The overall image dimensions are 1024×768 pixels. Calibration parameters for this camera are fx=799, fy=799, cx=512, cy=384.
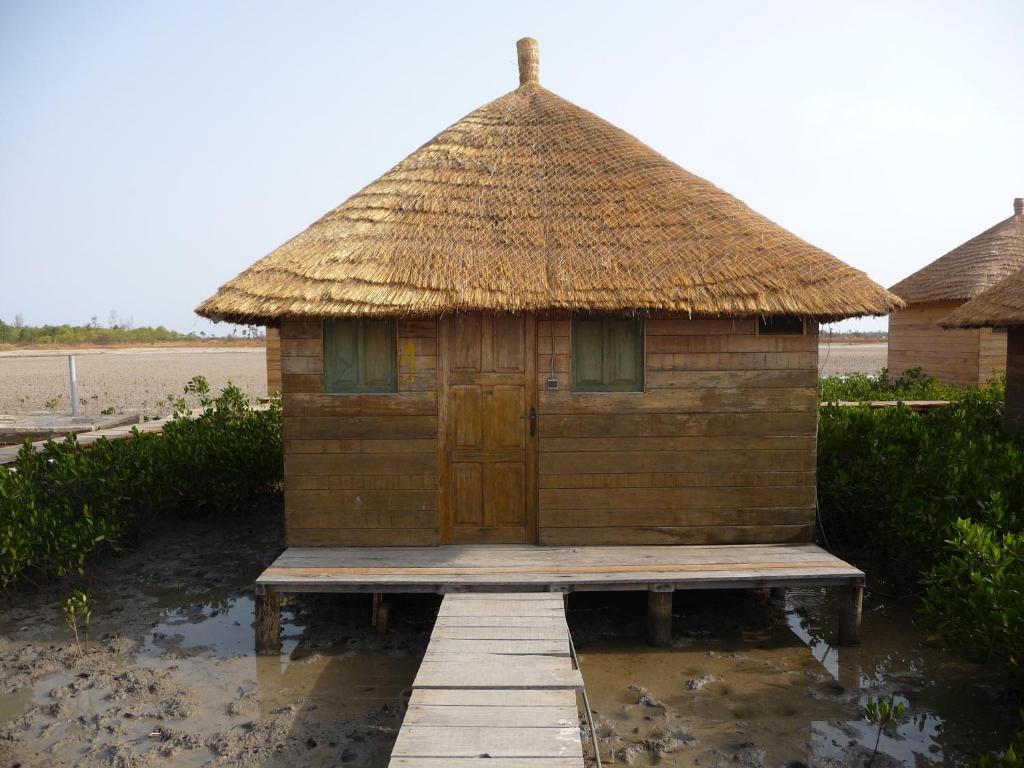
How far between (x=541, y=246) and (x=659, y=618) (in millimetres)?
3234

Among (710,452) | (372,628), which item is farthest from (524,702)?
(710,452)

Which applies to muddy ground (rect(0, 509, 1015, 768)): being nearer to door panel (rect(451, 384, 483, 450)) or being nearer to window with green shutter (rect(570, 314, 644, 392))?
door panel (rect(451, 384, 483, 450))

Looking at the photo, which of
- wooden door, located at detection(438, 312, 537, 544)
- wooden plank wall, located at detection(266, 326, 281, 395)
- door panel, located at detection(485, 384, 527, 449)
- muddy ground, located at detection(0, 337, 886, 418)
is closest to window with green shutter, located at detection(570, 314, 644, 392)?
wooden door, located at detection(438, 312, 537, 544)

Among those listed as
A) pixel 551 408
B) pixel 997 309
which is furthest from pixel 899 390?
pixel 551 408

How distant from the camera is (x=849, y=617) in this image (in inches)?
247

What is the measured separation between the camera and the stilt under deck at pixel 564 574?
238 inches

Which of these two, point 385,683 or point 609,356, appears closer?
point 385,683

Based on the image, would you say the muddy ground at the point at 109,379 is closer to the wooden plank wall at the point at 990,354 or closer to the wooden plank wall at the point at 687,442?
the wooden plank wall at the point at 687,442

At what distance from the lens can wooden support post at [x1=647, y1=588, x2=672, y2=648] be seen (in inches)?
243

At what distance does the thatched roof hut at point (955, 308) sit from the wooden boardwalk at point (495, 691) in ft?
43.9

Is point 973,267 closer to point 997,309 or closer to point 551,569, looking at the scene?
point 997,309

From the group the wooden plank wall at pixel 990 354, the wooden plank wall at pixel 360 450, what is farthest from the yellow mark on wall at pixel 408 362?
the wooden plank wall at pixel 990 354

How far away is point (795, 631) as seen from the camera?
6.62m

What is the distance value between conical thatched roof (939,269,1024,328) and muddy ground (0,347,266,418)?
16652 millimetres
